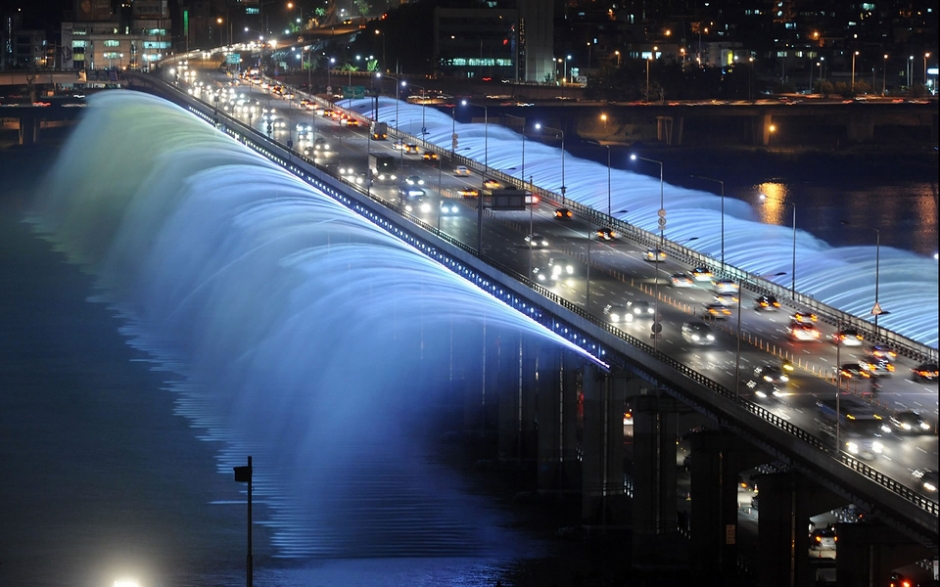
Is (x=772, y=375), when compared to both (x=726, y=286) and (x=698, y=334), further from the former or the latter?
(x=726, y=286)

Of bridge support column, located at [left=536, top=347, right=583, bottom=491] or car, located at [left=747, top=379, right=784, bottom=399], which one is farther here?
bridge support column, located at [left=536, top=347, right=583, bottom=491]

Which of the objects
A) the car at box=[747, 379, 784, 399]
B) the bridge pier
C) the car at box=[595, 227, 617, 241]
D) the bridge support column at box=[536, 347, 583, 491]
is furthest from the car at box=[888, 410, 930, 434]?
the car at box=[595, 227, 617, 241]

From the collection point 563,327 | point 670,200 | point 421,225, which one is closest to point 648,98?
point 670,200

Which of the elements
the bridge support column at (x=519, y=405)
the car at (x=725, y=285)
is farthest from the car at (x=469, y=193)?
the car at (x=725, y=285)

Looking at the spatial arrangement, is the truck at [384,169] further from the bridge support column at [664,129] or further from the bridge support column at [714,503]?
the bridge support column at [664,129]

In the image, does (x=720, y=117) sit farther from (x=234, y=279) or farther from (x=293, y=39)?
(x=234, y=279)

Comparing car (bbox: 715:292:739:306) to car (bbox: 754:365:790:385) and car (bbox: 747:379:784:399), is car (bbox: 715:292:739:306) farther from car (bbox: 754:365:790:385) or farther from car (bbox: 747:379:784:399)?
car (bbox: 747:379:784:399)
